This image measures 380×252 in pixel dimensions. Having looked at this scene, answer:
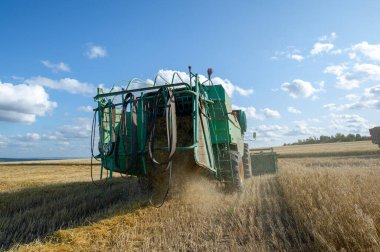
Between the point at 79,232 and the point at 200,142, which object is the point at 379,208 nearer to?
the point at 200,142

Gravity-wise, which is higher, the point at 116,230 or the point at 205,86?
the point at 205,86

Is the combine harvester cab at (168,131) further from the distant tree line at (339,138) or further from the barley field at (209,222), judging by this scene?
the distant tree line at (339,138)

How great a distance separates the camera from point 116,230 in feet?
16.8

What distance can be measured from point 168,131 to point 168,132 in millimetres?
25

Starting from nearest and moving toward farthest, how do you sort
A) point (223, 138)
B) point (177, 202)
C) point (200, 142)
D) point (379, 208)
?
1. point (379, 208)
2. point (200, 142)
3. point (177, 202)
4. point (223, 138)

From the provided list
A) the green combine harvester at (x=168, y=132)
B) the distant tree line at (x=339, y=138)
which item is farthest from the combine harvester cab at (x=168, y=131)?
the distant tree line at (x=339, y=138)

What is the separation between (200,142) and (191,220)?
4.67ft

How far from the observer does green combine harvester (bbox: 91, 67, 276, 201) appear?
232 inches

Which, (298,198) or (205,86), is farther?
(205,86)

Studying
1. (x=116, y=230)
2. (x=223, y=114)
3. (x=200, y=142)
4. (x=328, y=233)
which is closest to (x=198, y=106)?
(x=200, y=142)

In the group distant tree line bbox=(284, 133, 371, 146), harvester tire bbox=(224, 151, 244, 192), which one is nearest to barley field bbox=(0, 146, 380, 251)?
harvester tire bbox=(224, 151, 244, 192)

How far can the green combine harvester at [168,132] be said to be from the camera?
5.88 m

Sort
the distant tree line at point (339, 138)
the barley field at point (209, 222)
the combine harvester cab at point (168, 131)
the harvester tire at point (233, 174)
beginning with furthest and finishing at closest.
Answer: the distant tree line at point (339, 138), the harvester tire at point (233, 174), the combine harvester cab at point (168, 131), the barley field at point (209, 222)

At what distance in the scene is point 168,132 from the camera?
211 inches
